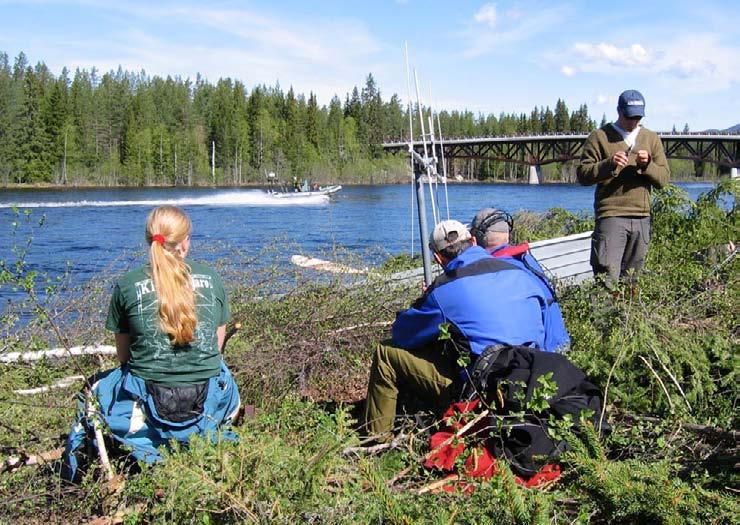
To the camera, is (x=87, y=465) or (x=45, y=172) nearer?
(x=87, y=465)

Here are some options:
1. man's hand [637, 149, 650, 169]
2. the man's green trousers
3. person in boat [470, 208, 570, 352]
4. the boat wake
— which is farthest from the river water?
the man's green trousers

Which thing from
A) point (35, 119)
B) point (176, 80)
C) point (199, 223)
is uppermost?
point (176, 80)

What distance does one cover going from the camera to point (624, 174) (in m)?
5.36

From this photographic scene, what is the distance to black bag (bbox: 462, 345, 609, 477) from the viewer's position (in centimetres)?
297

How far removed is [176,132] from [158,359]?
9271cm

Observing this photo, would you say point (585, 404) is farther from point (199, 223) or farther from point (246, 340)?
point (199, 223)

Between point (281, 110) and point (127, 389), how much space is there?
105432mm

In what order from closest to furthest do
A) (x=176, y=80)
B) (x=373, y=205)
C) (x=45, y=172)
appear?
(x=373, y=205) → (x=45, y=172) → (x=176, y=80)

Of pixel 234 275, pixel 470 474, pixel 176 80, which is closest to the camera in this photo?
pixel 470 474

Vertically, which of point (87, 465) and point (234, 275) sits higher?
point (234, 275)

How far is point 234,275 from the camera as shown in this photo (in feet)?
22.5

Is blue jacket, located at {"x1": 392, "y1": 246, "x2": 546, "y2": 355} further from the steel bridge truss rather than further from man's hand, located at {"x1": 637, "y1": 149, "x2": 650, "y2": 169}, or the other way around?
the steel bridge truss

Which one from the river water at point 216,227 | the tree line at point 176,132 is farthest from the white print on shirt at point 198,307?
the tree line at point 176,132

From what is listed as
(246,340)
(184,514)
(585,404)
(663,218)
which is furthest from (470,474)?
(663,218)
